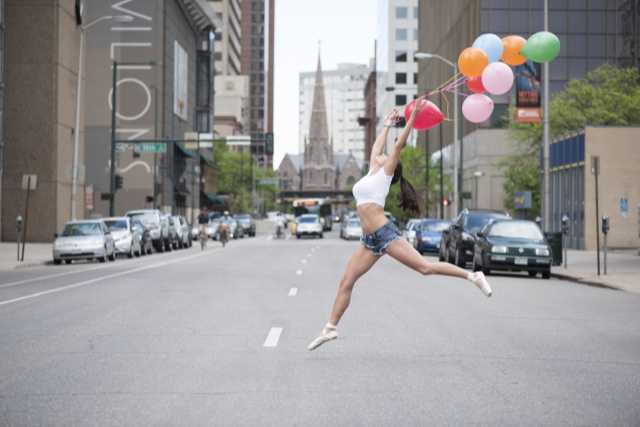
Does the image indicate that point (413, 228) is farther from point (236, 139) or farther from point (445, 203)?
point (445, 203)

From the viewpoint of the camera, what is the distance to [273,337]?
39.5ft

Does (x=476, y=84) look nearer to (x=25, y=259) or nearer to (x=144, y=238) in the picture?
(x=25, y=259)

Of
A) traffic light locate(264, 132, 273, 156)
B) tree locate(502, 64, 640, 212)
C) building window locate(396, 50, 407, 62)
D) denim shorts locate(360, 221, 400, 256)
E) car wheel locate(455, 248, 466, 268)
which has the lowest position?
car wheel locate(455, 248, 466, 268)

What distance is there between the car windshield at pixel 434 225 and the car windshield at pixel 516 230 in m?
15.8

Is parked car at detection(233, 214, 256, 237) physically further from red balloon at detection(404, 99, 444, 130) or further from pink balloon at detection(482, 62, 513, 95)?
red balloon at detection(404, 99, 444, 130)

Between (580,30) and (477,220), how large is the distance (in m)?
48.3

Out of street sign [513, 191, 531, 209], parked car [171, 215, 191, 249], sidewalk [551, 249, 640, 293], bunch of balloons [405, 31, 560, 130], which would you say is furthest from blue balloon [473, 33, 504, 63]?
parked car [171, 215, 191, 249]

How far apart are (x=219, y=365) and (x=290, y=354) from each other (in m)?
1.01

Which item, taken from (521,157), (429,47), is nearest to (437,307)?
(521,157)

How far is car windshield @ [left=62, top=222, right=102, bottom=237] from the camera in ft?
117

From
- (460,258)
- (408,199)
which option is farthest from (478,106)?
(460,258)

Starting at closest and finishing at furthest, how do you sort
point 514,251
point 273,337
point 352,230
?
point 273,337
point 514,251
point 352,230

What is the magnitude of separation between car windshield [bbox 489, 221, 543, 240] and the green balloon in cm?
1398

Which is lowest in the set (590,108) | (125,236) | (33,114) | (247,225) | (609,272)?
(609,272)
